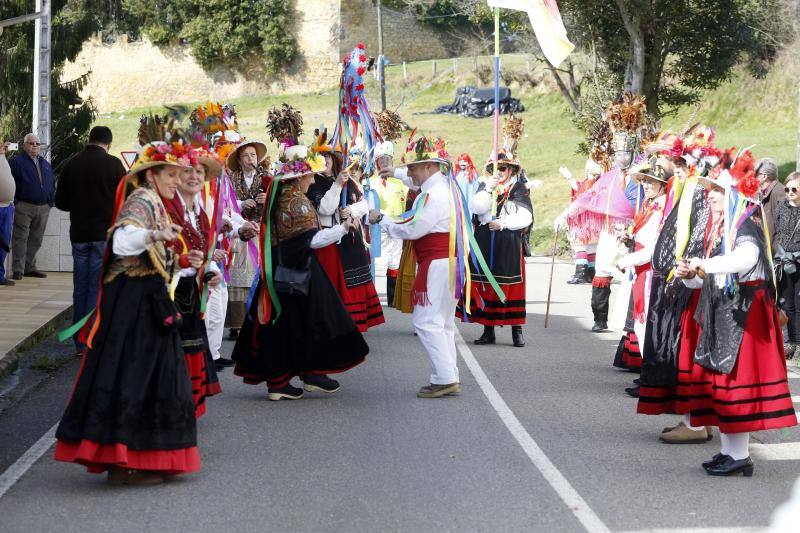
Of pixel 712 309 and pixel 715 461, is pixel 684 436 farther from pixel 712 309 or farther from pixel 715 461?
pixel 712 309

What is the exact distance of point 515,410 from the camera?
855 cm

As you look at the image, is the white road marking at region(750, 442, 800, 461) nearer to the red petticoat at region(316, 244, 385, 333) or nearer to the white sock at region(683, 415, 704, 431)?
the white sock at region(683, 415, 704, 431)

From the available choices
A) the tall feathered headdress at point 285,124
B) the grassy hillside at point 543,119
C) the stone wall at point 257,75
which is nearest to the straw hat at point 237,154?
the tall feathered headdress at point 285,124

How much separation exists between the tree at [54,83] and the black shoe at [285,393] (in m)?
14.8

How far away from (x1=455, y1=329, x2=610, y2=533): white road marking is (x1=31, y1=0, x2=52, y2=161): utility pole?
367 inches

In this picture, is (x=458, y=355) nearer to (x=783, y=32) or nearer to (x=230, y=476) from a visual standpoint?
(x=230, y=476)

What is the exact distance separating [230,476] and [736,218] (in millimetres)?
3154

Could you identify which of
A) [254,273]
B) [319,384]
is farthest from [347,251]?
[319,384]

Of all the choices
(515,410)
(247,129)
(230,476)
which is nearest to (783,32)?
(247,129)

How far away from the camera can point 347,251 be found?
36.7 ft

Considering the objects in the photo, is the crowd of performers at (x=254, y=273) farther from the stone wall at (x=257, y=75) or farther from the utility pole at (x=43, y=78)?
the stone wall at (x=257, y=75)

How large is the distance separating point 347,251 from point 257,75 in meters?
48.9

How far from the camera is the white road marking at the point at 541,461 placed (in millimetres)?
5844

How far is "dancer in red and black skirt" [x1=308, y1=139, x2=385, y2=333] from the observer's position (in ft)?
32.1
